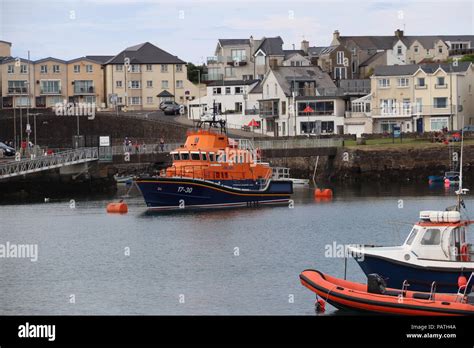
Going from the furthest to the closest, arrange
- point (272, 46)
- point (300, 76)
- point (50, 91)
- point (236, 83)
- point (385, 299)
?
point (272, 46), point (50, 91), point (236, 83), point (300, 76), point (385, 299)

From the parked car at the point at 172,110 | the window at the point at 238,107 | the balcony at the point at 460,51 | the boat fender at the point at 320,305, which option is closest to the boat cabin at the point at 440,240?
the boat fender at the point at 320,305

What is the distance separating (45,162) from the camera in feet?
279

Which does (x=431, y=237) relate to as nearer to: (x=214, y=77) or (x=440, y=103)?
(x=440, y=103)

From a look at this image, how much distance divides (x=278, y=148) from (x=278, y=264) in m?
46.7

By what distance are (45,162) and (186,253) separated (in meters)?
36.7

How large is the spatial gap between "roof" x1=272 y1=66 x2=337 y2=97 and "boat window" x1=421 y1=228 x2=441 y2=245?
78.5m

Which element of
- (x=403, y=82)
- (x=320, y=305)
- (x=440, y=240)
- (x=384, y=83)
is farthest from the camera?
(x=384, y=83)

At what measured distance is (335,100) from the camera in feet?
368

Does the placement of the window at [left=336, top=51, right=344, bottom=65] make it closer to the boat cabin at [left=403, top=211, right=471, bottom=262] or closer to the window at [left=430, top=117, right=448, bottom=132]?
the window at [left=430, top=117, right=448, bottom=132]

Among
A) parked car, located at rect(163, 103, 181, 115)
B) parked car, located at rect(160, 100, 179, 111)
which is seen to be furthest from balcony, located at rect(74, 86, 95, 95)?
parked car, located at rect(163, 103, 181, 115)

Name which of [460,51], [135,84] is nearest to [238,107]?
[135,84]

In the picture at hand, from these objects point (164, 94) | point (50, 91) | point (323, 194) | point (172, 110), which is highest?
point (50, 91)

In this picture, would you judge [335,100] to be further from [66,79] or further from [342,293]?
[342,293]
